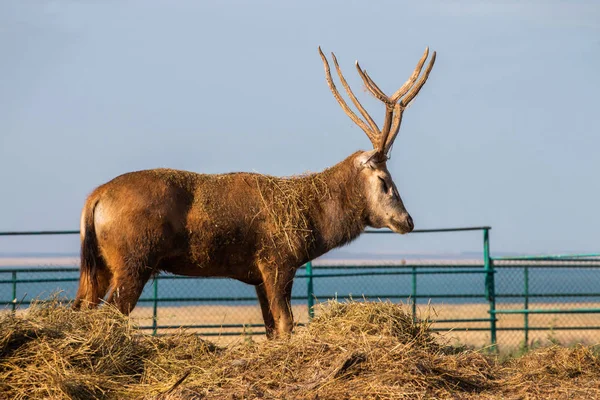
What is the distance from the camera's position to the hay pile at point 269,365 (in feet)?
20.6

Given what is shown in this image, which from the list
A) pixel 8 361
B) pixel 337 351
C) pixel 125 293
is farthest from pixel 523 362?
pixel 8 361

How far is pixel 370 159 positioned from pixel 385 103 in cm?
66

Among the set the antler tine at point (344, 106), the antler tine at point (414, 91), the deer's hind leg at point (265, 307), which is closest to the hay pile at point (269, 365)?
the deer's hind leg at point (265, 307)

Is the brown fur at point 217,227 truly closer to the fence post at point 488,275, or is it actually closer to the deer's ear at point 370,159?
Answer: the deer's ear at point 370,159

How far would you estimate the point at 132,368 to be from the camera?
707 centimetres

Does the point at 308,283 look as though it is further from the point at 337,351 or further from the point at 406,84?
the point at 337,351

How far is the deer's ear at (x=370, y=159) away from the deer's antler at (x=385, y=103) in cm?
6

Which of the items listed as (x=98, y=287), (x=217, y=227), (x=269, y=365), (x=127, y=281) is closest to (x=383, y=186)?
(x=217, y=227)

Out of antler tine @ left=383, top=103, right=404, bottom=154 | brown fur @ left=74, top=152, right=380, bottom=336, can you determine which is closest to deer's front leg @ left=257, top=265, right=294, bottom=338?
brown fur @ left=74, top=152, right=380, bottom=336

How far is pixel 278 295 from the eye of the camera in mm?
8898

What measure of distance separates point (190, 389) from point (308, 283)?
690cm

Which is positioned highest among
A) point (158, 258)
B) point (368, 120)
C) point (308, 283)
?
point (368, 120)

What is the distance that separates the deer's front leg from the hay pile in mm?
1260

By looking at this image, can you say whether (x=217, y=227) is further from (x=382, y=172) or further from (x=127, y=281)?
(x=382, y=172)
